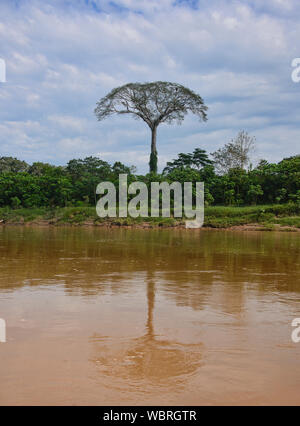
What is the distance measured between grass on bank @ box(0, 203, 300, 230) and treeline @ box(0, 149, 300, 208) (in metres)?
1.95

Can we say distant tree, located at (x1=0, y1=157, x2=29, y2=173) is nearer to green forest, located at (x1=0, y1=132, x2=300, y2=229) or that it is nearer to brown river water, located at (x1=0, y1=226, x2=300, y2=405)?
green forest, located at (x1=0, y1=132, x2=300, y2=229)

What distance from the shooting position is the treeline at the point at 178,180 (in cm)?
3061

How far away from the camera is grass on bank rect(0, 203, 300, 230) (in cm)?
2528

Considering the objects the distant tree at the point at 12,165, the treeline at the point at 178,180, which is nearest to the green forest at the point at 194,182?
the treeline at the point at 178,180

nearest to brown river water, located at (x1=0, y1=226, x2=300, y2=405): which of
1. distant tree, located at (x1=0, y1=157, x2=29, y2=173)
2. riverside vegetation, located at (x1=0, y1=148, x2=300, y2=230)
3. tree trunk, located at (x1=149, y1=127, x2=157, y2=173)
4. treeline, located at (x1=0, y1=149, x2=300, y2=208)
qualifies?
riverside vegetation, located at (x1=0, y1=148, x2=300, y2=230)

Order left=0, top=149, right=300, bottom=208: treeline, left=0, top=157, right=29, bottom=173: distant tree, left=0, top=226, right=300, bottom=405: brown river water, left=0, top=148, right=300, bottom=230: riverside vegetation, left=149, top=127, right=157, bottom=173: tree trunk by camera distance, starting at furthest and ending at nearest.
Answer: left=0, top=157, right=29, bottom=173: distant tree → left=149, top=127, right=157, bottom=173: tree trunk → left=0, top=149, right=300, bottom=208: treeline → left=0, top=148, right=300, bottom=230: riverside vegetation → left=0, top=226, right=300, bottom=405: brown river water

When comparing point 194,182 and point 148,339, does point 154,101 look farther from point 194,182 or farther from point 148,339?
point 148,339

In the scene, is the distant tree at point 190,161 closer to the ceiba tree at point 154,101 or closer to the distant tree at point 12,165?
the ceiba tree at point 154,101

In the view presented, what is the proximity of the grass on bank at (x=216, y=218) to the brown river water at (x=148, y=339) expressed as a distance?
18.1 m

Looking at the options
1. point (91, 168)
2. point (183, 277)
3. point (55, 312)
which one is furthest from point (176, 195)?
point (55, 312)

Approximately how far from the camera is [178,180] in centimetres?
3403
